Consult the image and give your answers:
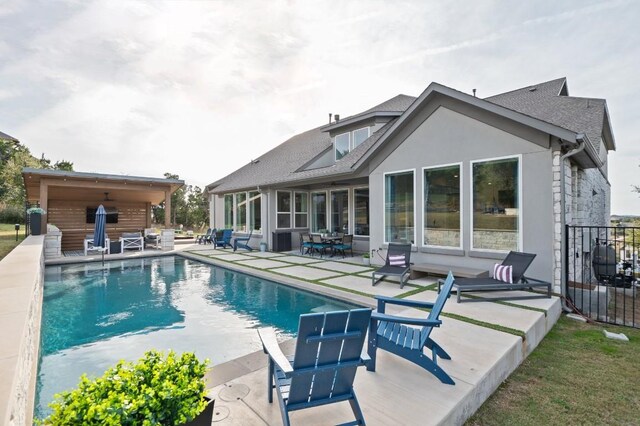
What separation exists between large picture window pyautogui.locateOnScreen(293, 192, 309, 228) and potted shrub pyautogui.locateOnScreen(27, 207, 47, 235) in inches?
429

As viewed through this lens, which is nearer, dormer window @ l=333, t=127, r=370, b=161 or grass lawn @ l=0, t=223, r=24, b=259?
grass lawn @ l=0, t=223, r=24, b=259

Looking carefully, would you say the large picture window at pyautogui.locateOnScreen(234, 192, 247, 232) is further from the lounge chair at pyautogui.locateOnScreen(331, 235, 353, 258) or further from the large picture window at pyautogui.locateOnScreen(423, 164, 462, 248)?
the large picture window at pyautogui.locateOnScreen(423, 164, 462, 248)

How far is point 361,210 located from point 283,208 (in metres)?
4.05

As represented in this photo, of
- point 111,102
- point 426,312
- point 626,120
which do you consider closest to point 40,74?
point 111,102

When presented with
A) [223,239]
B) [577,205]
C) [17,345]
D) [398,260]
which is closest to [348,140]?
[398,260]

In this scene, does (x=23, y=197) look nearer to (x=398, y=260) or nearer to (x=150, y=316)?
(x=150, y=316)

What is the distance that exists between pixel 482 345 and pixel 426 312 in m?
1.47

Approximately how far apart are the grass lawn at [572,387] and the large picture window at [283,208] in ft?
39.8

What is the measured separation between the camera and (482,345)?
409 centimetres

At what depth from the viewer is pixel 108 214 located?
61.4 ft

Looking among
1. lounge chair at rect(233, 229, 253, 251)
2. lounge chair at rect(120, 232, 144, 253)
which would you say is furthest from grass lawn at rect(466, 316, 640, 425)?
lounge chair at rect(120, 232, 144, 253)

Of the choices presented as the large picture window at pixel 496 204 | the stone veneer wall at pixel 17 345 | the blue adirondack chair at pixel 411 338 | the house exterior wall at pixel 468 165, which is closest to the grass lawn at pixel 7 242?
the stone veneer wall at pixel 17 345

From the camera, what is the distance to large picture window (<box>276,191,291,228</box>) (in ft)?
50.7

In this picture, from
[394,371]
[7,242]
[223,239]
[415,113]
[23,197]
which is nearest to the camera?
[394,371]
